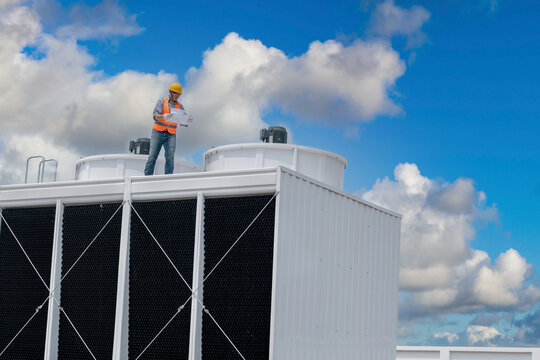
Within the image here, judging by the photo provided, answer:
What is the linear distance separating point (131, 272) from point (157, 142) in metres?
2.91

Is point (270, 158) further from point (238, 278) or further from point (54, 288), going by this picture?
point (54, 288)

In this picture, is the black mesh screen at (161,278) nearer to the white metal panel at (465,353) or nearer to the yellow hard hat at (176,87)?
the yellow hard hat at (176,87)

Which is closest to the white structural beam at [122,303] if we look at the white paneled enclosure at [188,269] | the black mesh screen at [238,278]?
the white paneled enclosure at [188,269]

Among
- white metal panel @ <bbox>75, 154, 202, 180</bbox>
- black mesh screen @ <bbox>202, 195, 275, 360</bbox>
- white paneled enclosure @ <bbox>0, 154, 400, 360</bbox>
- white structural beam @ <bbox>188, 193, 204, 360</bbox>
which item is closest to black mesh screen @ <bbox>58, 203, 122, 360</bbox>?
white paneled enclosure @ <bbox>0, 154, 400, 360</bbox>

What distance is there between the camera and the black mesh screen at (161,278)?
11195 mm

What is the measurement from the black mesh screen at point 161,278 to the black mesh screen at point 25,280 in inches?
75.0

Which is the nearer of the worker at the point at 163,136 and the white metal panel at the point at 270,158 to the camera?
the worker at the point at 163,136

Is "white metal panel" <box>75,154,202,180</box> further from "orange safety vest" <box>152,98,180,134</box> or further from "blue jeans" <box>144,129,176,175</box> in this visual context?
"orange safety vest" <box>152,98,180,134</box>

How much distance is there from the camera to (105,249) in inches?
472

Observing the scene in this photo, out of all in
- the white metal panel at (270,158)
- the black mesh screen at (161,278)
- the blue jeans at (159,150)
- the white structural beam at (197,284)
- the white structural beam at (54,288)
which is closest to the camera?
the white structural beam at (197,284)

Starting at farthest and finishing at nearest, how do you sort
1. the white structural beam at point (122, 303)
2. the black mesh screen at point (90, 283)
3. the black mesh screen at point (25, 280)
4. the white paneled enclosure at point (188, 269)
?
the black mesh screen at point (25, 280), the black mesh screen at point (90, 283), the white structural beam at point (122, 303), the white paneled enclosure at point (188, 269)

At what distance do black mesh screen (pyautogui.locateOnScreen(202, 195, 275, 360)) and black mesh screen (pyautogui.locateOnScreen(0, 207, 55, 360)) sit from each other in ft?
10.9

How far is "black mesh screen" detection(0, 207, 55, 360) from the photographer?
12.5 m

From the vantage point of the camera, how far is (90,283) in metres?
12.0
